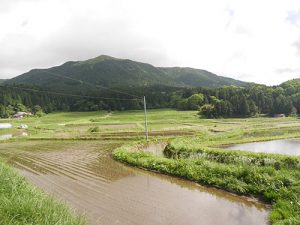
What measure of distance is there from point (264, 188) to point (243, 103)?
77.3 meters

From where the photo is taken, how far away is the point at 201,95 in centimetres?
11381

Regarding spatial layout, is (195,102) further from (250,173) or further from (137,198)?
(137,198)

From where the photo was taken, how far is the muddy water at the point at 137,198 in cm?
1152

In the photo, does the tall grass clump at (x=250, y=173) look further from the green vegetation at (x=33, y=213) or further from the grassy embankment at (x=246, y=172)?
the green vegetation at (x=33, y=213)

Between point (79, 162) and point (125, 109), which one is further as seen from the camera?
point (125, 109)

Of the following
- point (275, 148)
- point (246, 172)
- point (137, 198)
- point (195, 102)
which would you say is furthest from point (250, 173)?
point (195, 102)

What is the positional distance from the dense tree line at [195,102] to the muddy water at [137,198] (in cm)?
6818

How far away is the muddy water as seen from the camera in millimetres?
11516

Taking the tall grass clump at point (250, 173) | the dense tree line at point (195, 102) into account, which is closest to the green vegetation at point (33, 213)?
A: the tall grass clump at point (250, 173)

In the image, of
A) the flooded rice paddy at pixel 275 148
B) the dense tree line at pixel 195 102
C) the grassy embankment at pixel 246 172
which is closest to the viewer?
the grassy embankment at pixel 246 172

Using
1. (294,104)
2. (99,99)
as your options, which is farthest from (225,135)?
(99,99)

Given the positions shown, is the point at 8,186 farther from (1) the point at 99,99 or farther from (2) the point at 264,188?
(1) the point at 99,99

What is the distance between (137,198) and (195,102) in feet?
317

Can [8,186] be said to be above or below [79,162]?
above
